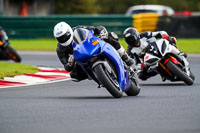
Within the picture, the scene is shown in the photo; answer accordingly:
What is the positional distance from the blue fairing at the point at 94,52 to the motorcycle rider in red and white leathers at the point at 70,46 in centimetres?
25

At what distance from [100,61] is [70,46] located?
1042 mm

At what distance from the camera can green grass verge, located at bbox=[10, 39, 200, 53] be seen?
25.6m

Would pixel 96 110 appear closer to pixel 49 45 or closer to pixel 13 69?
pixel 13 69

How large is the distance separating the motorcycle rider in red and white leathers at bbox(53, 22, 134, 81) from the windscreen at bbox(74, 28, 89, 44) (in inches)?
8.1

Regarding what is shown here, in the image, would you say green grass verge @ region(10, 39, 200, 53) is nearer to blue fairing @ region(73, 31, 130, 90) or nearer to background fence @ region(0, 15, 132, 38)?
background fence @ region(0, 15, 132, 38)

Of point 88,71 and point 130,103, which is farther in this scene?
point 88,71

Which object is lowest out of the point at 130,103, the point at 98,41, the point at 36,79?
the point at 36,79

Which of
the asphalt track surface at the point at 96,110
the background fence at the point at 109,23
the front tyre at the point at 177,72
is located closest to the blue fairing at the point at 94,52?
the asphalt track surface at the point at 96,110

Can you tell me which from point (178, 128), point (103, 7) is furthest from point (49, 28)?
point (103, 7)

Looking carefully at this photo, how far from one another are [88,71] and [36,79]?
3.90 m

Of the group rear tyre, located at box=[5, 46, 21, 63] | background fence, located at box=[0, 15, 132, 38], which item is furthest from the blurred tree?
rear tyre, located at box=[5, 46, 21, 63]

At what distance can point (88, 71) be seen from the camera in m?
10.7

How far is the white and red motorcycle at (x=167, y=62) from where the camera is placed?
41.1ft

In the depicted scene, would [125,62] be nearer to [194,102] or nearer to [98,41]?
[98,41]
